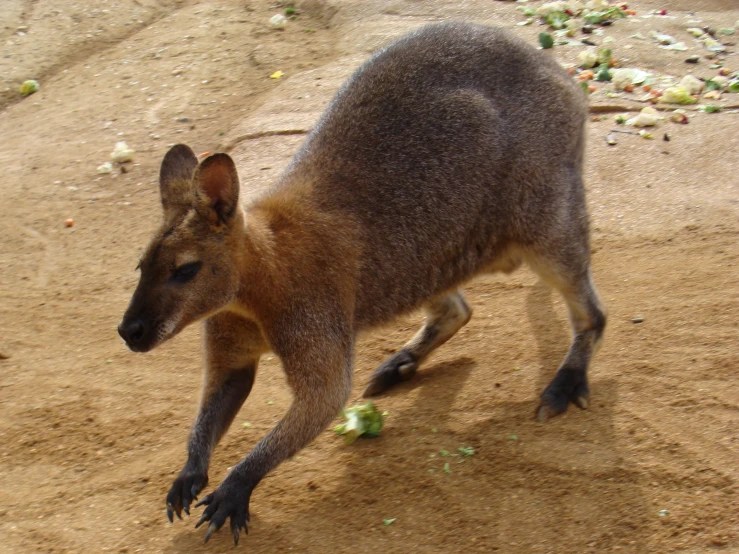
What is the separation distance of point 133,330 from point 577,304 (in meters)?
2.46

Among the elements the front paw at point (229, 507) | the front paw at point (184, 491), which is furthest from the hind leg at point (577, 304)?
the front paw at point (184, 491)

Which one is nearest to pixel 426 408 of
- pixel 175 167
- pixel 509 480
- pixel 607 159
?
pixel 509 480

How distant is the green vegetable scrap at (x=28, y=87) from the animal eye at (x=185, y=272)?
5919mm

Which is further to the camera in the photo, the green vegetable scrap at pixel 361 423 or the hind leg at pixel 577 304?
the hind leg at pixel 577 304

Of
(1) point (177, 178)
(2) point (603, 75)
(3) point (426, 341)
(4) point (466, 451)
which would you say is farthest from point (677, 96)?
(1) point (177, 178)

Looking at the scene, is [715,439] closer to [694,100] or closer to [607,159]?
[607,159]

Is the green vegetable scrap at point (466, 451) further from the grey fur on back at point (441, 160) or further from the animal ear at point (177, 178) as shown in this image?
the animal ear at point (177, 178)

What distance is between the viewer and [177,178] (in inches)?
170

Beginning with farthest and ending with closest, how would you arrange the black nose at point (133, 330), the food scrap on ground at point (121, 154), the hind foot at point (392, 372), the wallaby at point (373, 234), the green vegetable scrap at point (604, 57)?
1. the green vegetable scrap at point (604, 57)
2. the food scrap on ground at point (121, 154)
3. the hind foot at point (392, 372)
4. the wallaby at point (373, 234)
5. the black nose at point (133, 330)

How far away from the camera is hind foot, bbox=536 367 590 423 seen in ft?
15.7

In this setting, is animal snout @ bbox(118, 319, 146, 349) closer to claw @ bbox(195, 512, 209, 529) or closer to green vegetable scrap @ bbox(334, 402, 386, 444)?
claw @ bbox(195, 512, 209, 529)

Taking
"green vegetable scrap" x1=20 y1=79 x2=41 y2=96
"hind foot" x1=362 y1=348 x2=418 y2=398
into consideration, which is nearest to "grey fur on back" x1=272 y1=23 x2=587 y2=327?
"hind foot" x1=362 y1=348 x2=418 y2=398

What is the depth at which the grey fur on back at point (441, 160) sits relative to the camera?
4750 mm

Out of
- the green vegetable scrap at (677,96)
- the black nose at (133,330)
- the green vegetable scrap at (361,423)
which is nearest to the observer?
the black nose at (133,330)
